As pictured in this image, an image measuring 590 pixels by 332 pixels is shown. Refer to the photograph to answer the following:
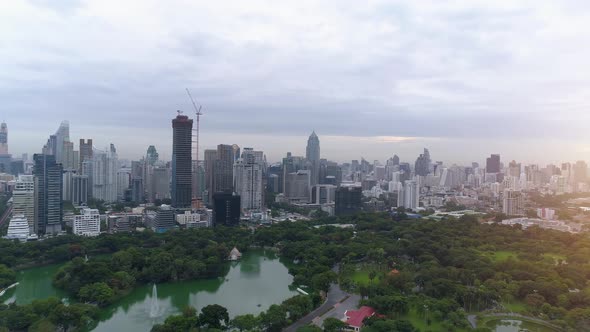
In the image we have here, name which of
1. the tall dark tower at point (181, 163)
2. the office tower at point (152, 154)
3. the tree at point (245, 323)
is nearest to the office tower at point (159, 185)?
the tall dark tower at point (181, 163)

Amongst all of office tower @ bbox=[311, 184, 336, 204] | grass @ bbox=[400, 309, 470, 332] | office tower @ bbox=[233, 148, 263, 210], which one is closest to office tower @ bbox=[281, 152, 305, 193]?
office tower @ bbox=[311, 184, 336, 204]

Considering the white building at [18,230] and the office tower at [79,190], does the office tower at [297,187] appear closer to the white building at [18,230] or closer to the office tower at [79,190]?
the office tower at [79,190]

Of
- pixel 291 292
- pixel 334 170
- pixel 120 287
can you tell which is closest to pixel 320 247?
pixel 291 292

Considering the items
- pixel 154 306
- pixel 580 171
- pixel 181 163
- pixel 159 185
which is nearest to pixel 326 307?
pixel 154 306

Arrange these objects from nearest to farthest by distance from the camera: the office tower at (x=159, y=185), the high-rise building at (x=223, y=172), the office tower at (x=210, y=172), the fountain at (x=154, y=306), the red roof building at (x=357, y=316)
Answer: the red roof building at (x=357, y=316)
the fountain at (x=154, y=306)
the office tower at (x=210, y=172)
the high-rise building at (x=223, y=172)
the office tower at (x=159, y=185)

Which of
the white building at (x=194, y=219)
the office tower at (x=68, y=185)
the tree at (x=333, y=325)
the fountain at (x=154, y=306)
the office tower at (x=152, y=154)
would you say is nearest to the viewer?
the tree at (x=333, y=325)

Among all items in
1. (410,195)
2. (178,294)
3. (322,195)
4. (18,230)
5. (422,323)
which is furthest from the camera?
(322,195)

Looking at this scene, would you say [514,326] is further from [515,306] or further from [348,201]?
[348,201]

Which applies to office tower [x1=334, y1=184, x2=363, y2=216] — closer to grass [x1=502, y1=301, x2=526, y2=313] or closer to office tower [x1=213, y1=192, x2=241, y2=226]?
office tower [x1=213, y1=192, x2=241, y2=226]

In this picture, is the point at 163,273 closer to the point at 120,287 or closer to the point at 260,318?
the point at 120,287
